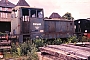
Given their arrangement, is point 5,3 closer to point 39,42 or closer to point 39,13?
point 39,13

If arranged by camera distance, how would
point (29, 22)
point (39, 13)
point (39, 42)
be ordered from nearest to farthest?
point (39, 42)
point (29, 22)
point (39, 13)

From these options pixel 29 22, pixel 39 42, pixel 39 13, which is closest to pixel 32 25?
pixel 29 22

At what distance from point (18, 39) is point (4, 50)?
5.38 ft

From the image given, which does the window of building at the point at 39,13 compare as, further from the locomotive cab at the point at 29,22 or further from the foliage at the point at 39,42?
the foliage at the point at 39,42

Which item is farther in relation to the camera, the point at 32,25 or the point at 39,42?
the point at 32,25

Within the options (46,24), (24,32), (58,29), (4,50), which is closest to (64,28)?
(58,29)

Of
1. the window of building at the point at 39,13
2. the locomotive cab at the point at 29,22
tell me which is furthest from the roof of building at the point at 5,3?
the window of building at the point at 39,13

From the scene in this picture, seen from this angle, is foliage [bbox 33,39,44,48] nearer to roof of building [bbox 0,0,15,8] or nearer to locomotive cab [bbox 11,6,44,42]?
locomotive cab [bbox 11,6,44,42]

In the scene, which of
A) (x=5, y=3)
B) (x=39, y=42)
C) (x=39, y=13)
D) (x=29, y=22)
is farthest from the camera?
(x=5, y=3)

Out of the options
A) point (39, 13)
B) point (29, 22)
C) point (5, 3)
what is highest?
point (5, 3)

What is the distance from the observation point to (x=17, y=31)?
40.9ft

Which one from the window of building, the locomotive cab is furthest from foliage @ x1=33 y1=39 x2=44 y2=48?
the window of building

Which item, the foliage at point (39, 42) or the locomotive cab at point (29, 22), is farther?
the locomotive cab at point (29, 22)

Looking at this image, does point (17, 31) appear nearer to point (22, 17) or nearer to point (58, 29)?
point (22, 17)
